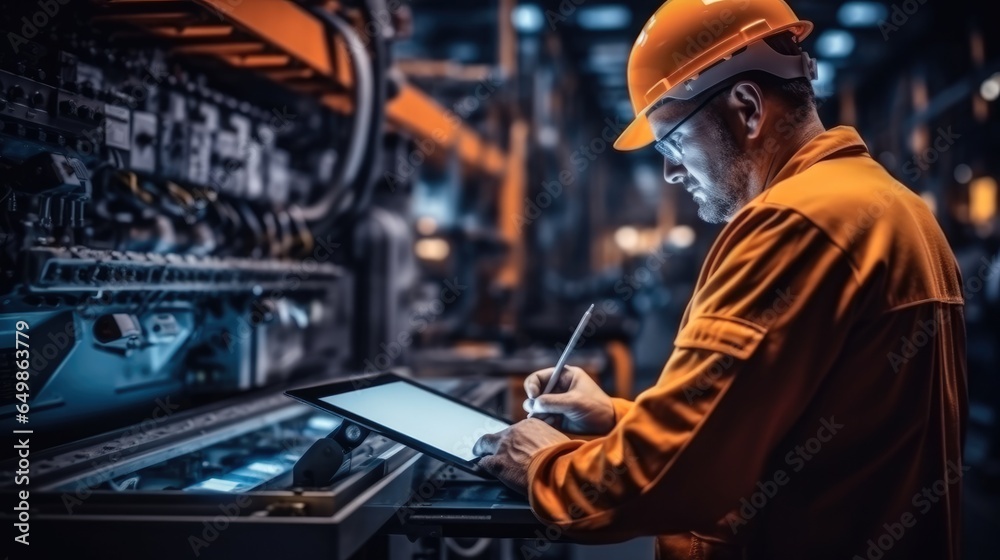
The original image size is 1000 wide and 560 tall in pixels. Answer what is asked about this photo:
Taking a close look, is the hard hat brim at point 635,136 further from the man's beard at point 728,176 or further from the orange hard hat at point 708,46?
the man's beard at point 728,176

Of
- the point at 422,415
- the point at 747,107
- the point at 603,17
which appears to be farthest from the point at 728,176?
the point at 603,17

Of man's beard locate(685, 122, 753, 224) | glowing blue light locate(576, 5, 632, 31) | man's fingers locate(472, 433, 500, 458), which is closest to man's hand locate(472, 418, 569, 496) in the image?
man's fingers locate(472, 433, 500, 458)

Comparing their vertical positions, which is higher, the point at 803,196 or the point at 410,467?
the point at 803,196

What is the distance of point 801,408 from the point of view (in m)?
1.11

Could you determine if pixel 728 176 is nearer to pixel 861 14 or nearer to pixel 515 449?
pixel 515 449

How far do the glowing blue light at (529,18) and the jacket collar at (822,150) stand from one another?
19.1ft

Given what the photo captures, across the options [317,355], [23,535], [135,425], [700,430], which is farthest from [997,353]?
[23,535]

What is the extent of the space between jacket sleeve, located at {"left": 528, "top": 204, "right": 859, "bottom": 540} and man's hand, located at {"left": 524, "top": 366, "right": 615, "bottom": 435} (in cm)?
35

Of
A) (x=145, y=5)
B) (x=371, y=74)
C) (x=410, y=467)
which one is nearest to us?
(x=410, y=467)

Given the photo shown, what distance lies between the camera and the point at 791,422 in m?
1.11

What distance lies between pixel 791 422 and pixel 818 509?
0.60ft

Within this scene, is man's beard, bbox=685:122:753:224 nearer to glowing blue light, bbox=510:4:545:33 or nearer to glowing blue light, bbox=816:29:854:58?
glowing blue light, bbox=510:4:545:33

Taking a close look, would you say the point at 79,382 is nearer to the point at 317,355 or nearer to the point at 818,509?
the point at 317,355

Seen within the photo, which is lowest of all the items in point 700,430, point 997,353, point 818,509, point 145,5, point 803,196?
point 997,353
